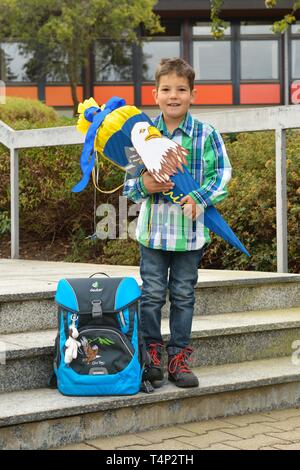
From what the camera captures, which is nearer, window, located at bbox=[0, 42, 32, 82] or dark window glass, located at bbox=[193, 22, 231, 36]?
window, located at bbox=[0, 42, 32, 82]

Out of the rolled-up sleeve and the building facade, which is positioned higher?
the building facade

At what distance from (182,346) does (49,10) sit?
21.7 m

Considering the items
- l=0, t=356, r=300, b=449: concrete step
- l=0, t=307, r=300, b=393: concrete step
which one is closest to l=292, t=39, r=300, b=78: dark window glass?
l=0, t=307, r=300, b=393: concrete step

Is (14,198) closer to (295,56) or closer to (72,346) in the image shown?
(72,346)

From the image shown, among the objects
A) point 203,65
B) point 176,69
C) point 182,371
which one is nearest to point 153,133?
point 176,69

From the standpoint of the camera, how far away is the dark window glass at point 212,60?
28812mm

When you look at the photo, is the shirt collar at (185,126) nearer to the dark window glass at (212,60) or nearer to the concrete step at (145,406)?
the concrete step at (145,406)

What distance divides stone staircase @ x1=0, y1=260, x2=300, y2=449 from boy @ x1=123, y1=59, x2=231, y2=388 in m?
0.21

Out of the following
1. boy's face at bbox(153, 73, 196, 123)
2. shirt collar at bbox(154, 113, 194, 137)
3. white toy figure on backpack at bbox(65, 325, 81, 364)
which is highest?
boy's face at bbox(153, 73, 196, 123)

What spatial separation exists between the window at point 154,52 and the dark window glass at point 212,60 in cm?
71

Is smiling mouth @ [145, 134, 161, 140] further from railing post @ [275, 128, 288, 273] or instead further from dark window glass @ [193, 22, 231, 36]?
dark window glass @ [193, 22, 231, 36]


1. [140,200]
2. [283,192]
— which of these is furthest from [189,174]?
[283,192]

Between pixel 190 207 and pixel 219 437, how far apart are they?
1034mm

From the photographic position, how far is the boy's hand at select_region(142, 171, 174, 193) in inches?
160
